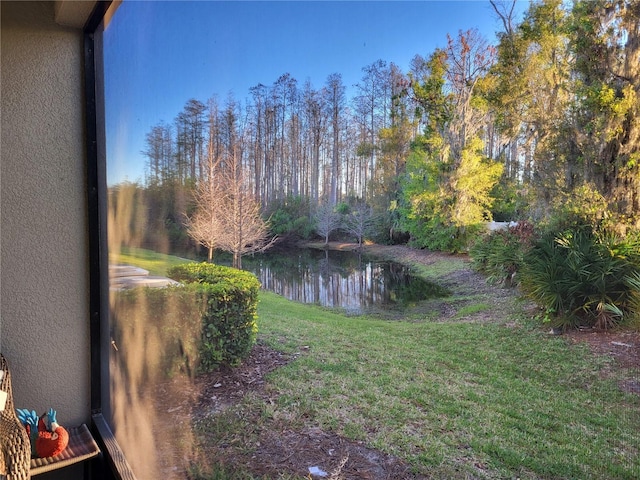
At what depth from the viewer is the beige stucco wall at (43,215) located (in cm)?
139

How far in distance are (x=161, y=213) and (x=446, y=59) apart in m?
1.07

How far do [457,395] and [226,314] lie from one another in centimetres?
86

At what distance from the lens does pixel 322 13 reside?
1.36m

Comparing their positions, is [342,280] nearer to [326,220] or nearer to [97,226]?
[326,220]

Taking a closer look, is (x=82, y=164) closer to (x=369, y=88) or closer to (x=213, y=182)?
(x=213, y=182)

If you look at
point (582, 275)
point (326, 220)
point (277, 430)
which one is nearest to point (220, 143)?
point (326, 220)

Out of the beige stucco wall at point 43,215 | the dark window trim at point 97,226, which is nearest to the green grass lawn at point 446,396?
the dark window trim at point 97,226

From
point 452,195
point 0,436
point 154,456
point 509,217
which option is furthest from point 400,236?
point 0,436

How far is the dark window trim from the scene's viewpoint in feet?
4.91

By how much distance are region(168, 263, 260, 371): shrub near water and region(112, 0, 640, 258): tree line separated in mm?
224

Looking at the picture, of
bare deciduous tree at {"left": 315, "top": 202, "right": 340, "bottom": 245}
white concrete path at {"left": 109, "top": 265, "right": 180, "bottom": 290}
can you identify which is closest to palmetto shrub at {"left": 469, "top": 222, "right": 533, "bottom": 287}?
bare deciduous tree at {"left": 315, "top": 202, "right": 340, "bottom": 245}

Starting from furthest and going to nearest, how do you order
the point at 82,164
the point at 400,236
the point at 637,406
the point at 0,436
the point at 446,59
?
the point at 400,236, the point at 82,164, the point at 446,59, the point at 0,436, the point at 637,406

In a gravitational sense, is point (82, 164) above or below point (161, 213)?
above

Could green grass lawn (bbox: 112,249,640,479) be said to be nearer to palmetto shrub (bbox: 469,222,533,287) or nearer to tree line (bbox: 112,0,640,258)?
palmetto shrub (bbox: 469,222,533,287)
